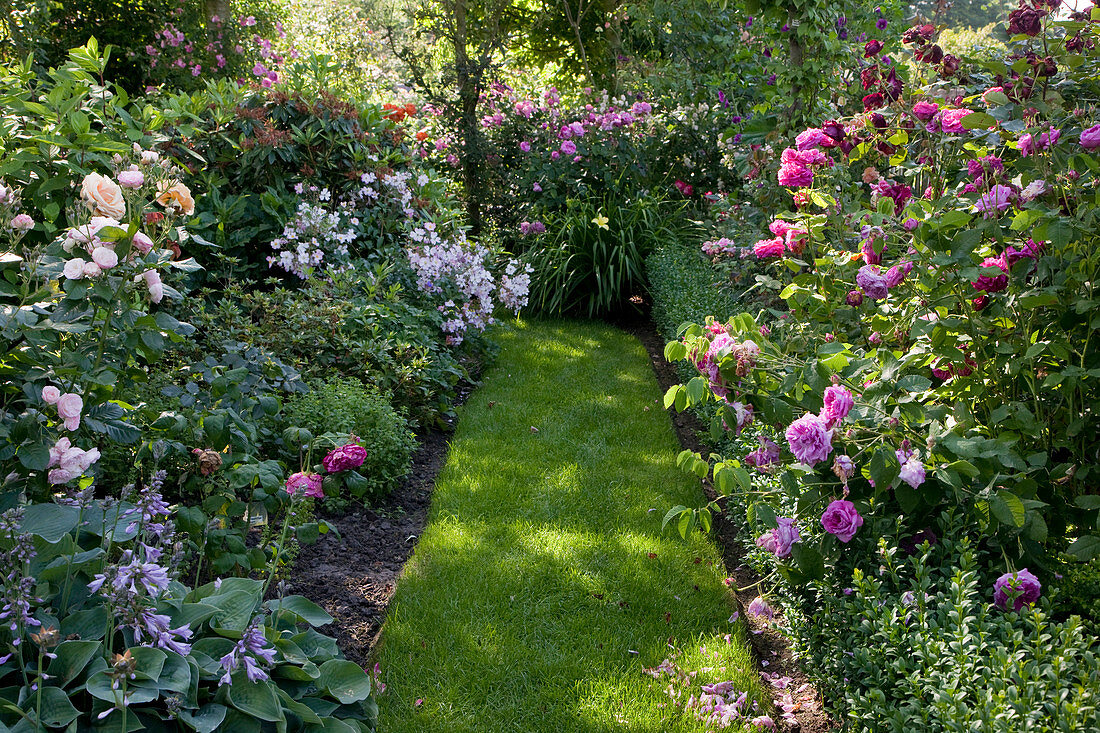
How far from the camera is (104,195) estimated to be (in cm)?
186

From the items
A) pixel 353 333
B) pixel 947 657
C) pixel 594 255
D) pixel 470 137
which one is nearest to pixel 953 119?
pixel 947 657

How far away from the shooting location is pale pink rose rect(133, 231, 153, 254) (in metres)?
1.85

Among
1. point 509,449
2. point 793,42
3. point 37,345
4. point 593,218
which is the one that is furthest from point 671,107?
point 37,345

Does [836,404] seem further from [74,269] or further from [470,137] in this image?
[470,137]

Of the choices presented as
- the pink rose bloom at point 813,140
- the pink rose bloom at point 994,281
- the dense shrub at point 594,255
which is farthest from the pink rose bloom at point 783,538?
the dense shrub at point 594,255

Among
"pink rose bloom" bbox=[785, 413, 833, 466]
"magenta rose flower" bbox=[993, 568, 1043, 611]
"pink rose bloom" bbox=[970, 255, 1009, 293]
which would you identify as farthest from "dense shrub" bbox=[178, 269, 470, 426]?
"magenta rose flower" bbox=[993, 568, 1043, 611]

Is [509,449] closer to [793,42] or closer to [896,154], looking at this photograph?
[896,154]

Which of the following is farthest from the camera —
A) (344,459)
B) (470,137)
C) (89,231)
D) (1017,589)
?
(470,137)

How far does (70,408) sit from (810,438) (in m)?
1.77

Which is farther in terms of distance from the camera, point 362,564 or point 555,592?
point 362,564

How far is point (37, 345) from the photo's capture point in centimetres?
191

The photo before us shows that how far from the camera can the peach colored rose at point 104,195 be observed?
6.05ft

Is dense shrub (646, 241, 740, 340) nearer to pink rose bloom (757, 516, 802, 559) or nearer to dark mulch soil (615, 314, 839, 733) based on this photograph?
dark mulch soil (615, 314, 839, 733)

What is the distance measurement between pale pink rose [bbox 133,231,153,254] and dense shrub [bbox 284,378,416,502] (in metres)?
1.28
